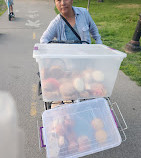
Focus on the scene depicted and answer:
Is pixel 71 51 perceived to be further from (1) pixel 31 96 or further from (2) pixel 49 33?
(1) pixel 31 96

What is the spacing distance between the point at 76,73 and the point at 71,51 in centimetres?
24

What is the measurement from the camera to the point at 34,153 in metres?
2.11

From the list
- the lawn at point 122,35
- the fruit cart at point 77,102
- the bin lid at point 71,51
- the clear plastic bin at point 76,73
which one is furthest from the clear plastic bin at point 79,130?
the lawn at point 122,35

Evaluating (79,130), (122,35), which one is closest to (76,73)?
(79,130)

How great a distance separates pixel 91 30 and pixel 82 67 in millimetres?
946

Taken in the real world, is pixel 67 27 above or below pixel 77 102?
above

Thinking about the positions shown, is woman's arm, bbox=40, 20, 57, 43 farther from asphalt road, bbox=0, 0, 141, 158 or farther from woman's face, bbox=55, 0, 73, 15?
asphalt road, bbox=0, 0, 141, 158

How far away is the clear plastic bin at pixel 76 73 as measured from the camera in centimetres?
145

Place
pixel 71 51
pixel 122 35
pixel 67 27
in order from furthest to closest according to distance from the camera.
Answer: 1. pixel 122 35
2. pixel 67 27
3. pixel 71 51

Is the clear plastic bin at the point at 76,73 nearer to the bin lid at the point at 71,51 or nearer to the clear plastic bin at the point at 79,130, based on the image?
the bin lid at the point at 71,51

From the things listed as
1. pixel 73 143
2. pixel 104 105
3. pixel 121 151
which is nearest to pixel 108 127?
pixel 104 105

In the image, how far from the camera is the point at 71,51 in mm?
1633

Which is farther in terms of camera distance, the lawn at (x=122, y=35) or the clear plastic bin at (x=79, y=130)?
the lawn at (x=122, y=35)

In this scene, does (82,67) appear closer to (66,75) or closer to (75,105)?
(66,75)
